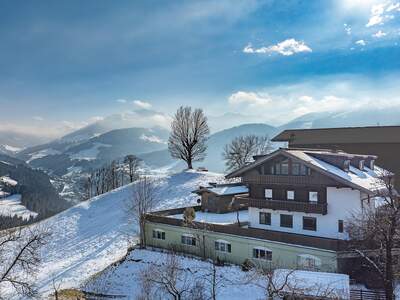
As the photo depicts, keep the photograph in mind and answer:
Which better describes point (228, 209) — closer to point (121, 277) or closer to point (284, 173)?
point (284, 173)

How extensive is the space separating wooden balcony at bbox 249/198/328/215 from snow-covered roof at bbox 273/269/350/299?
6511 millimetres

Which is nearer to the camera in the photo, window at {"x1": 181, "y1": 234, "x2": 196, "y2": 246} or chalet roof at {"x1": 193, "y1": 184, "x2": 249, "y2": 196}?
window at {"x1": 181, "y1": 234, "x2": 196, "y2": 246}

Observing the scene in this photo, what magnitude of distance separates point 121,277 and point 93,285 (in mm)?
2535

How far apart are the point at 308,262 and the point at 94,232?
31472 millimetres

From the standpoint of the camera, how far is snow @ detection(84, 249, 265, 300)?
26.5 metres

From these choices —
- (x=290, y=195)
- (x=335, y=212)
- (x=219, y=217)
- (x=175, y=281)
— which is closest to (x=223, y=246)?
(x=290, y=195)

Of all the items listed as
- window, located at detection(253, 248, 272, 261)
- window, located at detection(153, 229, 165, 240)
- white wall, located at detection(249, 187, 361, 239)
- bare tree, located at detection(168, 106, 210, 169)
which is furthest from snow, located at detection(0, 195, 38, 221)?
white wall, located at detection(249, 187, 361, 239)

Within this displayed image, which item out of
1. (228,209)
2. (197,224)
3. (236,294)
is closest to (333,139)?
(228,209)

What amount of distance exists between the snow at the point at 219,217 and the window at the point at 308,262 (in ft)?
35.6

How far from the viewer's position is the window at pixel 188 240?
3441 cm

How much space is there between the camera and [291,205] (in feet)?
102

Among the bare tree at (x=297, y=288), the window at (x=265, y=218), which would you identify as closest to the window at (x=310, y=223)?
the window at (x=265, y=218)

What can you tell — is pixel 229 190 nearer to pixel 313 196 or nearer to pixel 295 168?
pixel 295 168

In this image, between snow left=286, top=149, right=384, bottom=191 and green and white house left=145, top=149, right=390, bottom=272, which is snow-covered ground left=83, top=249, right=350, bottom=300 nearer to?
green and white house left=145, top=149, right=390, bottom=272
